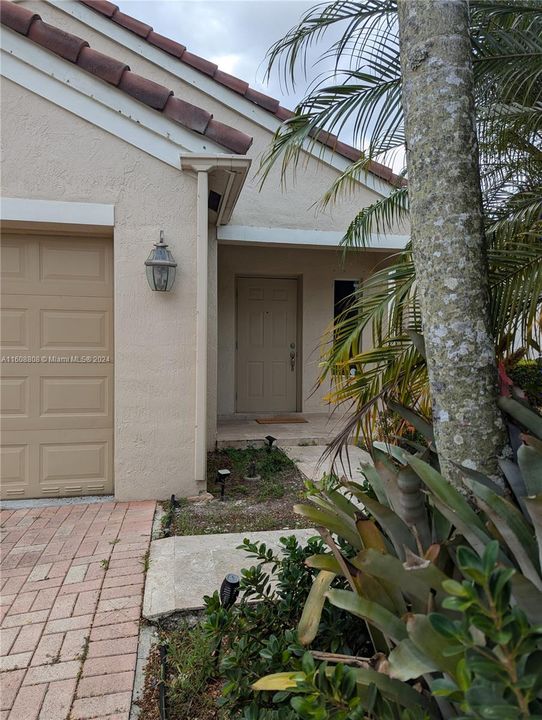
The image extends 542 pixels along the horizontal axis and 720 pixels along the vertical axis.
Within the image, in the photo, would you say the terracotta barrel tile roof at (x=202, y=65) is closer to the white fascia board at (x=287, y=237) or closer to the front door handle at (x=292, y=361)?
the white fascia board at (x=287, y=237)

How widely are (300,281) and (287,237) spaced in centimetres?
165

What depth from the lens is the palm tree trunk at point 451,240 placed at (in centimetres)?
187

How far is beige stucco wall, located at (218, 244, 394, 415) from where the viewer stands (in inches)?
336

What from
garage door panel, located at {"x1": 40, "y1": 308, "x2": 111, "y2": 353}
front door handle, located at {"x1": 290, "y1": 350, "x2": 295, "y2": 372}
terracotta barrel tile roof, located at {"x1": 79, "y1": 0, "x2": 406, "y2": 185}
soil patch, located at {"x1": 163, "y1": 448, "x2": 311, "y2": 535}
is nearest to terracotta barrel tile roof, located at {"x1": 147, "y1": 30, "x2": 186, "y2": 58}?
terracotta barrel tile roof, located at {"x1": 79, "y1": 0, "x2": 406, "y2": 185}

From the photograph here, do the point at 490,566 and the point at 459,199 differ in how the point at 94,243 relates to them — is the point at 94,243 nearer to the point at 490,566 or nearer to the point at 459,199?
the point at 459,199

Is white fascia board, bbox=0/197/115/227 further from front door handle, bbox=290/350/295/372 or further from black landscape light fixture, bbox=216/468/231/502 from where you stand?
front door handle, bbox=290/350/295/372

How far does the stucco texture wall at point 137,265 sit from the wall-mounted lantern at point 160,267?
0.11 metres

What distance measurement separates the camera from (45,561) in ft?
11.6

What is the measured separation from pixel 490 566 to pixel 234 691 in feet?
4.28

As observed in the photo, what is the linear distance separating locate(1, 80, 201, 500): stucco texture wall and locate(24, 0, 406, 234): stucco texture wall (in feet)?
8.47

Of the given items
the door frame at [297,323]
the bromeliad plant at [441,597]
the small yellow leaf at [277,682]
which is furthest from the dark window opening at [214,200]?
the small yellow leaf at [277,682]

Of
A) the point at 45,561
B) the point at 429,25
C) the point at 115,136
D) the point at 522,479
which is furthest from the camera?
the point at 115,136

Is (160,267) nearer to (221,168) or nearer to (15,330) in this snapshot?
(221,168)

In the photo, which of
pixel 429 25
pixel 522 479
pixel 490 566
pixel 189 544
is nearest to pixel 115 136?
pixel 429 25
